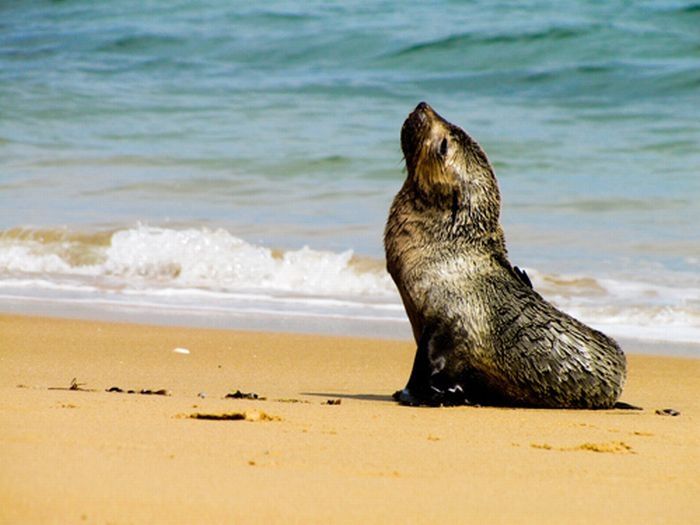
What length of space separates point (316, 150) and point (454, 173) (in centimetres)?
1029

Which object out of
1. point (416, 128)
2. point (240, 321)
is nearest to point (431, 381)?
point (416, 128)

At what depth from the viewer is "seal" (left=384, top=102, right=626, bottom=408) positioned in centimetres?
600

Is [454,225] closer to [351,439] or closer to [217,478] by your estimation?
[351,439]

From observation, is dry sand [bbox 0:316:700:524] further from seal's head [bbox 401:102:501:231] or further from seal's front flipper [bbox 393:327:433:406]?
seal's head [bbox 401:102:501:231]

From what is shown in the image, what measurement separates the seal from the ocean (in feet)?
8.66

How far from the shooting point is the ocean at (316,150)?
10.6 meters

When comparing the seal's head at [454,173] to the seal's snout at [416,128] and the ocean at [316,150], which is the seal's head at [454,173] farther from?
the ocean at [316,150]

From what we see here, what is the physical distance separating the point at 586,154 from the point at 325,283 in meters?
6.36

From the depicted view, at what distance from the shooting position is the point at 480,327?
19.8ft

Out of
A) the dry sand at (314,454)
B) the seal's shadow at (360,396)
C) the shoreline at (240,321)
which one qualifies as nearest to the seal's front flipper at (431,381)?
the dry sand at (314,454)

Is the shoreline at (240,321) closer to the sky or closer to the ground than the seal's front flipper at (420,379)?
closer to the sky

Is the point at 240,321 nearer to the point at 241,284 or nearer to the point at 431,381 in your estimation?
the point at 241,284

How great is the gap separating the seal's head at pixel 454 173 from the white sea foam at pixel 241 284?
286cm

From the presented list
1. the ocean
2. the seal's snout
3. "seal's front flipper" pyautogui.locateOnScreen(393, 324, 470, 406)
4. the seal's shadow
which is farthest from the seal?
the ocean
